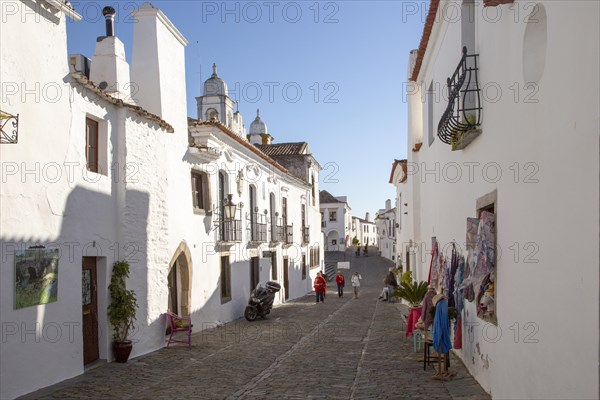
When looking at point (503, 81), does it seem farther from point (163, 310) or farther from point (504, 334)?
point (163, 310)

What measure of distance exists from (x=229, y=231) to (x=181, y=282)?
3.44 meters

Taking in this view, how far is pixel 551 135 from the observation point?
4656 millimetres

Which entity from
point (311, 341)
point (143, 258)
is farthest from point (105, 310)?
point (311, 341)

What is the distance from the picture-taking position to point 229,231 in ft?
57.0

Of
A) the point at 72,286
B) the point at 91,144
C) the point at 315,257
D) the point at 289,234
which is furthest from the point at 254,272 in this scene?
the point at 315,257

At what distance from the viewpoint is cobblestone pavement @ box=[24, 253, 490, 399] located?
318 inches

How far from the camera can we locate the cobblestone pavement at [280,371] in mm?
8086

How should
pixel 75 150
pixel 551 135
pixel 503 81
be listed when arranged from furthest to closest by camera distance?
pixel 75 150
pixel 503 81
pixel 551 135

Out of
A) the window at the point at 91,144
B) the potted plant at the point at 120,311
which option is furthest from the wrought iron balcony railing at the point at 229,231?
the window at the point at 91,144

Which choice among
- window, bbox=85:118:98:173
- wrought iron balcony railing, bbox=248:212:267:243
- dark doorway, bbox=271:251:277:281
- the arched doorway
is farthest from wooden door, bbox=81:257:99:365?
dark doorway, bbox=271:251:277:281

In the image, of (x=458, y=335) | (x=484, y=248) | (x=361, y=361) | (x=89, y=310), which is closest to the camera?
(x=484, y=248)

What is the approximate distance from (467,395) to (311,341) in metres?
6.17

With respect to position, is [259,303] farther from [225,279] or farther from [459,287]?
[459,287]

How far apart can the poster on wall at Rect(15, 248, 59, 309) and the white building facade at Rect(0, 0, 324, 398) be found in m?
0.02
